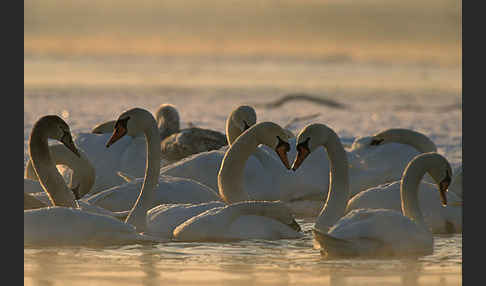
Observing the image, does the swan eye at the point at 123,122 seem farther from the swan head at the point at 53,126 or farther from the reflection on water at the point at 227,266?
the reflection on water at the point at 227,266

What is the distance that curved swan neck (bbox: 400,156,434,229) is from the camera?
7902 millimetres

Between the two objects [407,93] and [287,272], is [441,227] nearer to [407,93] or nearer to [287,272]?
[287,272]

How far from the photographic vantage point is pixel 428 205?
8.73 metres

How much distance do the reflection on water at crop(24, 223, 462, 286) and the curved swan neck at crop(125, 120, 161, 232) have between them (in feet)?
1.19

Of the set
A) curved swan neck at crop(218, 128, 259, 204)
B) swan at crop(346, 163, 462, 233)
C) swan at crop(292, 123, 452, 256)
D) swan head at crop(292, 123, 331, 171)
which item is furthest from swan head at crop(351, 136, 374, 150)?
swan head at crop(292, 123, 331, 171)

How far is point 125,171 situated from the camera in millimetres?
10797

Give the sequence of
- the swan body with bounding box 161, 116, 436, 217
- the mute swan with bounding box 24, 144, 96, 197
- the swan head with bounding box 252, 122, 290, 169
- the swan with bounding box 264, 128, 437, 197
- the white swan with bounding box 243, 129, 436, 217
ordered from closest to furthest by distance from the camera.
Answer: the swan head with bounding box 252, 122, 290, 169, the mute swan with bounding box 24, 144, 96, 197, the swan body with bounding box 161, 116, 436, 217, the white swan with bounding box 243, 129, 436, 217, the swan with bounding box 264, 128, 437, 197

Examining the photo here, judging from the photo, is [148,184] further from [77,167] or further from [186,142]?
[186,142]

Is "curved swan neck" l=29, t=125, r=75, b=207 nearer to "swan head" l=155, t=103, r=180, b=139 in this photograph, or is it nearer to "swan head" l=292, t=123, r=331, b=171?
"swan head" l=292, t=123, r=331, b=171

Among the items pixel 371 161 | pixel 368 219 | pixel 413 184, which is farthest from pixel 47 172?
pixel 371 161

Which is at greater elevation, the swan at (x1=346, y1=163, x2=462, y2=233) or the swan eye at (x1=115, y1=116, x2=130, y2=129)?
the swan eye at (x1=115, y1=116, x2=130, y2=129)

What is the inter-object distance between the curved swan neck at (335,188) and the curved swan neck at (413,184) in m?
0.40

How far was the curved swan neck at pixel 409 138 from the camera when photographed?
1111cm

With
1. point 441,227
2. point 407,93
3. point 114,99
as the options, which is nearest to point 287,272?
point 441,227
